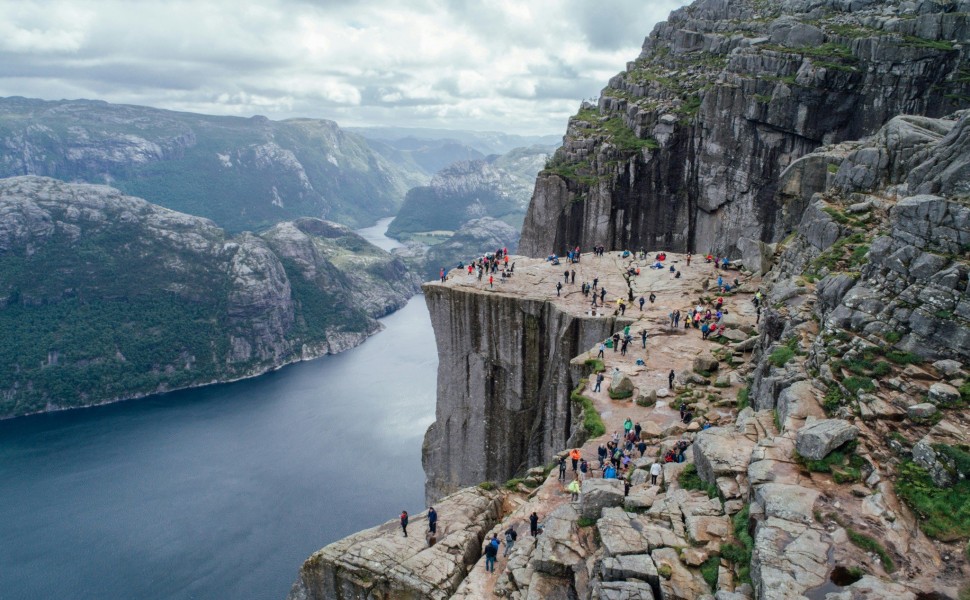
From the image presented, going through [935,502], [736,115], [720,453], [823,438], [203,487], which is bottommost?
[203,487]

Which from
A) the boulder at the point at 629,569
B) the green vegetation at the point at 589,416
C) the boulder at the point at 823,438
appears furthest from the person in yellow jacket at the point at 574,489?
the boulder at the point at 823,438

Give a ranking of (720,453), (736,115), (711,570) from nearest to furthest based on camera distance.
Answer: (711,570)
(720,453)
(736,115)

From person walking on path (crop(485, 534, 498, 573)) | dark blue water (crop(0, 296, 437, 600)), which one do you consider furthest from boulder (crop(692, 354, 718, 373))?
dark blue water (crop(0, 296, 437, 600))

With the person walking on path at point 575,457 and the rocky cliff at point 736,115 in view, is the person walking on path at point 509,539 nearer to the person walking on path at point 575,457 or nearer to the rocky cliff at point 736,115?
the person walking on path at point 575,457

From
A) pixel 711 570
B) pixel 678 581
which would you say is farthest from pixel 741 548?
pixel 678 581

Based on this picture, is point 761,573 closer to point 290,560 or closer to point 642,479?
point 642,479

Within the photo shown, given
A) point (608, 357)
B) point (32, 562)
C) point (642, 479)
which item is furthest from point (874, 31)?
point (32, 562)

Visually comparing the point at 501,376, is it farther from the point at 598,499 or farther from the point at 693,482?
the point at 693,482

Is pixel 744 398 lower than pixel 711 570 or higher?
higher
